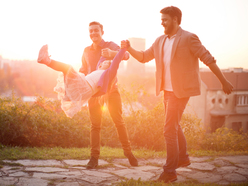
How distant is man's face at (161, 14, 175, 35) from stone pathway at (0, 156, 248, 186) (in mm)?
1833

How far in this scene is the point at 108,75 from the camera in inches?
123

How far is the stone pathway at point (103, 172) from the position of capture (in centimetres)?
294

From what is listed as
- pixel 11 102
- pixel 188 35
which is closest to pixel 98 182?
pixel 188 35

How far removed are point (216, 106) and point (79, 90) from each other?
2571cm

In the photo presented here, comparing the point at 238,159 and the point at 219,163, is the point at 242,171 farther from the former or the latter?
the point at 238,159

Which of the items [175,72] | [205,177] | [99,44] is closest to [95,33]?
[99,44]

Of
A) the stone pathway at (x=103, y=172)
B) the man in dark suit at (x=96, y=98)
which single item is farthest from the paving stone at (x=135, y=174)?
the man in dark suit at (x=96, y=98)

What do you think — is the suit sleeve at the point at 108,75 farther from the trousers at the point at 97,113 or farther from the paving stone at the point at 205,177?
the paving stone at the point at 205,177

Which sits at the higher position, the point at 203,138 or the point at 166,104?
the point at 166,104

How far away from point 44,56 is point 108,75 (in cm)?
85

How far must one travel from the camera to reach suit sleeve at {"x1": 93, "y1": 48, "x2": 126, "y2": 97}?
119 inches

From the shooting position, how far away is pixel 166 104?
337 centimetres

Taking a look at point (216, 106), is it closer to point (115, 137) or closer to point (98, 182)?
point (115, 137)

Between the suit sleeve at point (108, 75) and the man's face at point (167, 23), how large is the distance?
610 mm
